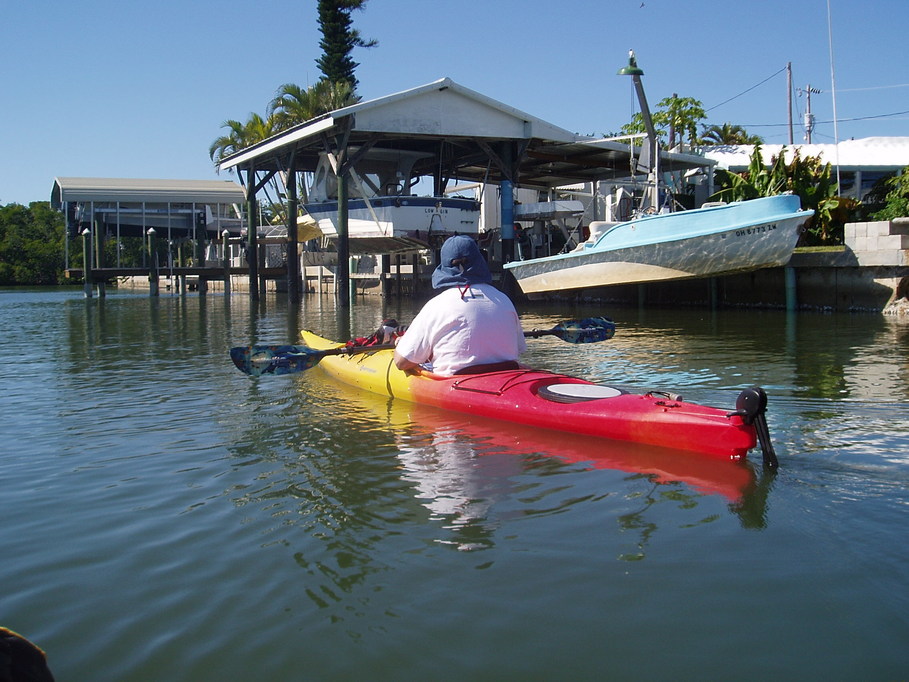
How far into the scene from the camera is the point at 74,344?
14070 mm

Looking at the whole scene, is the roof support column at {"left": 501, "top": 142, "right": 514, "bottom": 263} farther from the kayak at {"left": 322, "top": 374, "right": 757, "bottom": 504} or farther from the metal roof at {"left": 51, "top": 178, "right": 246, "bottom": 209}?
the metal roof at {"left": 51, "top": 178, "right": 246, "bottom": 209}

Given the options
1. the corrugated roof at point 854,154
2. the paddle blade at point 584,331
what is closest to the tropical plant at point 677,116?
the corrugated roof at point 854,154

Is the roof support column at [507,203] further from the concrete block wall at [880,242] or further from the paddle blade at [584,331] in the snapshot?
the paddle blade at [584,331]

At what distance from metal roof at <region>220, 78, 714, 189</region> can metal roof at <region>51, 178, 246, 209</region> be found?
49.1 feet

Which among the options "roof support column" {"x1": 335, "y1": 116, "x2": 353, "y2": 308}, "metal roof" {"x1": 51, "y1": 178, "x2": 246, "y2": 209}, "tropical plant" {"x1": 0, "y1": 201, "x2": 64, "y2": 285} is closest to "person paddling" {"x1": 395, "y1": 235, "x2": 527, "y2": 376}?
"roof support column" {"x1": 335, "y1": 116, "x2": 353, "y2": 308}

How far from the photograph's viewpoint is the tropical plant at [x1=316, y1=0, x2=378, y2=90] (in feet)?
121

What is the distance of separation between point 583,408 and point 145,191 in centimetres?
4238

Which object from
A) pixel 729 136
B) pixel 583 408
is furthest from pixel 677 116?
pixel 583 408

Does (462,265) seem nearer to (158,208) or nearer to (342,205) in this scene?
(342,205)

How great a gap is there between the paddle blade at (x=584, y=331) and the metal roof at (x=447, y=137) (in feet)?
36.7

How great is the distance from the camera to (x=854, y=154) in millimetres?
29969

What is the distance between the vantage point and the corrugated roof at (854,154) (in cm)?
2883

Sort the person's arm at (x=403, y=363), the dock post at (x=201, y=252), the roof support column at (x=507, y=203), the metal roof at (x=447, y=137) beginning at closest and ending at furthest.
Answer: the person's arm at (x=403, y=363) → the metal roof at (x=447, y=137) → the roof support column at (x=507, y=203) → the dock post at (x=201, y=252)

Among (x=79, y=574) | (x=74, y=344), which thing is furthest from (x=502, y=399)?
(x=74, y=344)
